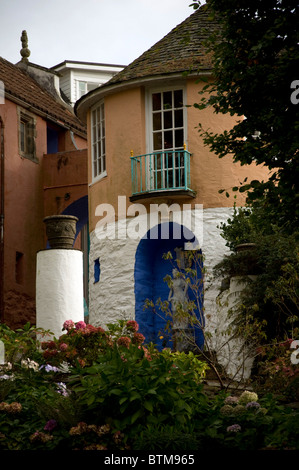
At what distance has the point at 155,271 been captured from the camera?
16734mm

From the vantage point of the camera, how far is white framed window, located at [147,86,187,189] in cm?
1605

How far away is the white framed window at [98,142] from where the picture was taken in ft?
57.4

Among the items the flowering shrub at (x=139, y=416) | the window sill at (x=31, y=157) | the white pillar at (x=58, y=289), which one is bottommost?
the flowering shrub at (x=139, y=416)

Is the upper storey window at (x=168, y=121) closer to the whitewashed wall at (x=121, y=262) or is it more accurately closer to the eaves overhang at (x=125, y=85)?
the eaves overhang at (x=125, y=85)

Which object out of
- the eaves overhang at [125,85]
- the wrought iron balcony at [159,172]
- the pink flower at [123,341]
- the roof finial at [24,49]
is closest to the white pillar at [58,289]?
the pink flower at [123,341]

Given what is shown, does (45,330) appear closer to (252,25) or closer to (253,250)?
(253,250)

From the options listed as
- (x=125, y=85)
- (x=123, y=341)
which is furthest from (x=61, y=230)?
(x=125, y=85)

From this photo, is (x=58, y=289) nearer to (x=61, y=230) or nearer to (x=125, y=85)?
(x=61, y=230)

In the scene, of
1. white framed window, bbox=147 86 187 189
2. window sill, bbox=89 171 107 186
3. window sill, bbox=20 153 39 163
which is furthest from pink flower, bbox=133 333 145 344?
window sill, bbox=20 153 39 163

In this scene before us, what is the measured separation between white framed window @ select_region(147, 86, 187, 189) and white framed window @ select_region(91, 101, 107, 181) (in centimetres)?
134

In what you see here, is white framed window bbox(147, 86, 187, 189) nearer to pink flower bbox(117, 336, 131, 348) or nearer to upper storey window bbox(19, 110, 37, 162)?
upper storey window bbox(19, 110, 37, 162)

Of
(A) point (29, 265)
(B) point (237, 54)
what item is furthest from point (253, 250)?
A: (A) point (29, 265)

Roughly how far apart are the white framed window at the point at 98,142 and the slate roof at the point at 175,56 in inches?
38.0

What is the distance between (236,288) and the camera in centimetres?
1280
